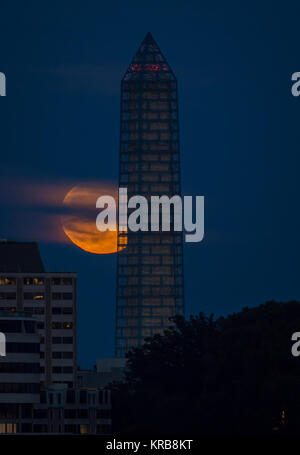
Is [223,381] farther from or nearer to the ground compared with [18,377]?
nearer to the ground

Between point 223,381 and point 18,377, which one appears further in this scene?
point 18,377

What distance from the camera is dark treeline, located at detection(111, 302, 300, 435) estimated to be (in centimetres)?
13900

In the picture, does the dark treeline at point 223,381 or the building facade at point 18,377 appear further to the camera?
the building facade at point 18,377

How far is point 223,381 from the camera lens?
154 metres

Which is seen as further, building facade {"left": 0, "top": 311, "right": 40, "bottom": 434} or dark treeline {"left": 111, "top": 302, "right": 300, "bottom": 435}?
building facade {"left": 0, "top": 311, "right": 40, "bottom": 434}

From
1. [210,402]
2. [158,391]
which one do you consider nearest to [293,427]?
[210,402]

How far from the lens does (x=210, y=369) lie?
15400 cm

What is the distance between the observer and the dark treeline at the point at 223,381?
13900cm
